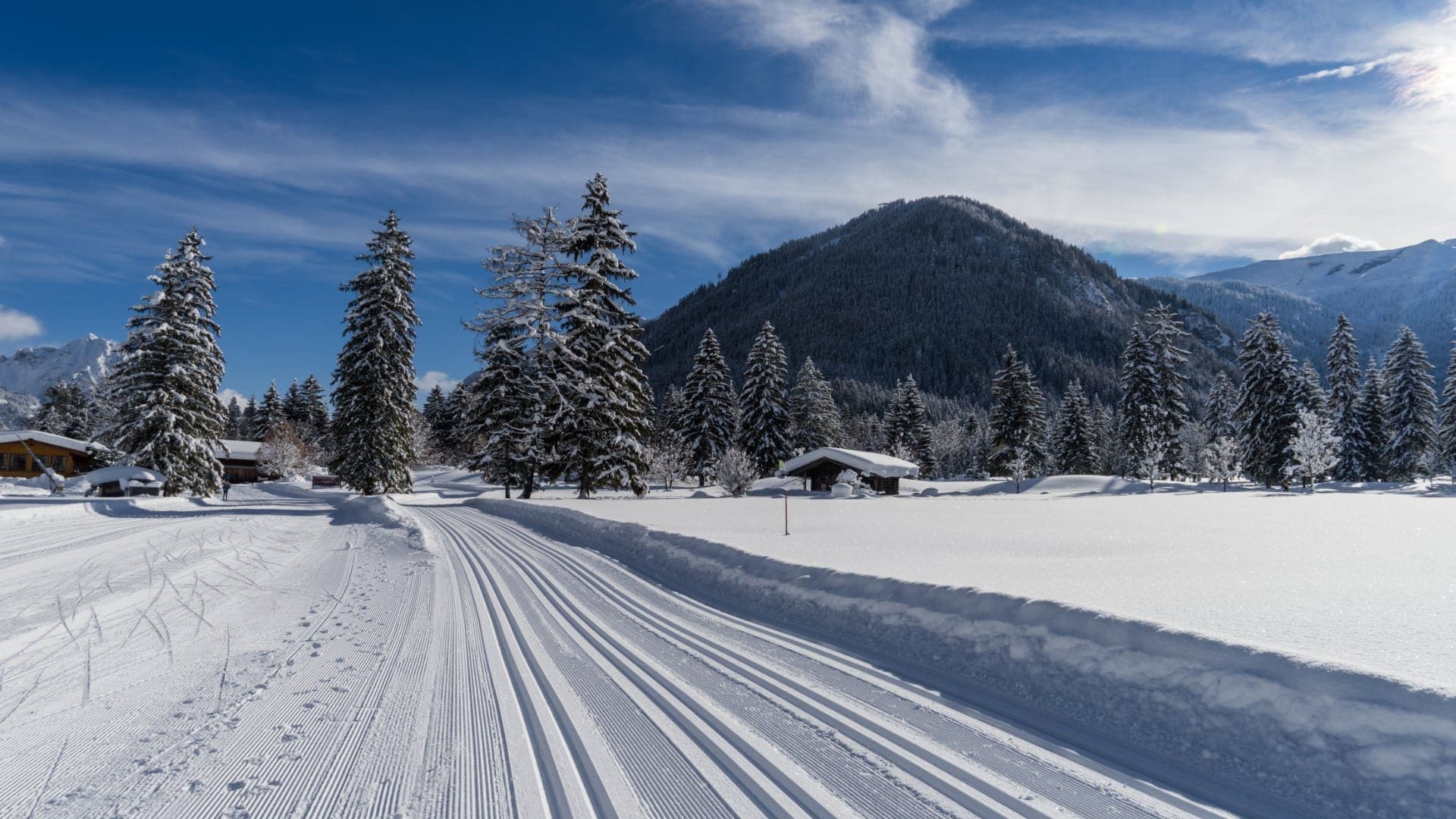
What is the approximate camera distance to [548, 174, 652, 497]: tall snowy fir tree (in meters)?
32.0

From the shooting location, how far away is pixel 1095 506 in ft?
87.4

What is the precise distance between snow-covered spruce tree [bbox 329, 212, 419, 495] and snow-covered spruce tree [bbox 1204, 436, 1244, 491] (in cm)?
5458

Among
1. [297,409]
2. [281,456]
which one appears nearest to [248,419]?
[297,409]

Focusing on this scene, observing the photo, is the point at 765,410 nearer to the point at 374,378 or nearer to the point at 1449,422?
the point at 374,378

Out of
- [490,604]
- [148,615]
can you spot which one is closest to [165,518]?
[148,615]

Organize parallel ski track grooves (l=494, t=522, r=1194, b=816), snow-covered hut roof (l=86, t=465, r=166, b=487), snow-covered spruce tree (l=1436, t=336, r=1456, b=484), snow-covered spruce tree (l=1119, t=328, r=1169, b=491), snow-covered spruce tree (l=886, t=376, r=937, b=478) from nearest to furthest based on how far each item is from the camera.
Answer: parallel ski track grooves (l=494, t=522, r=1194, b=816) → snow-covered hut roof (l=86, t=465, r=166, b=487) → snow-covered spruce tree (l=1436, t=336, r=1456, b=484) → snow-covered spruce tree (l=1119, t=328, r=1169, b=491) → snow-covered spruce tree (l=886, t=376, r=937, b=478)

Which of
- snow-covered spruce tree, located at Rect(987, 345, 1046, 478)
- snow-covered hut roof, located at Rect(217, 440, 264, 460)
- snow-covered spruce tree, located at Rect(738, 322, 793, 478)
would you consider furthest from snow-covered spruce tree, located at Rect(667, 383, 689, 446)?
snow-covered hut roof, located at Rect(217, 440, 264, 460)

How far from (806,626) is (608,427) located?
82.7ft

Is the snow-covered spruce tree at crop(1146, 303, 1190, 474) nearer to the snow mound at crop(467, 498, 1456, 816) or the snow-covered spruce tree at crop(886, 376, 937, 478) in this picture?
the snow-covered spruce tree at crop(886, 376, 937, 478)

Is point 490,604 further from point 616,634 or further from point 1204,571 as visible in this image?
point 1204,571

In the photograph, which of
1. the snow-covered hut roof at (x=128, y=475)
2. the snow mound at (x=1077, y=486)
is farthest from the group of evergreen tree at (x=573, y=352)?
the snow mound at (x=1077, y=486)

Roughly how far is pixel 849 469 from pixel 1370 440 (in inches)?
1548

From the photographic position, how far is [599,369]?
32.7m

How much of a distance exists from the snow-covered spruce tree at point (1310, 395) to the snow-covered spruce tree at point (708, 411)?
4088 centimetres
